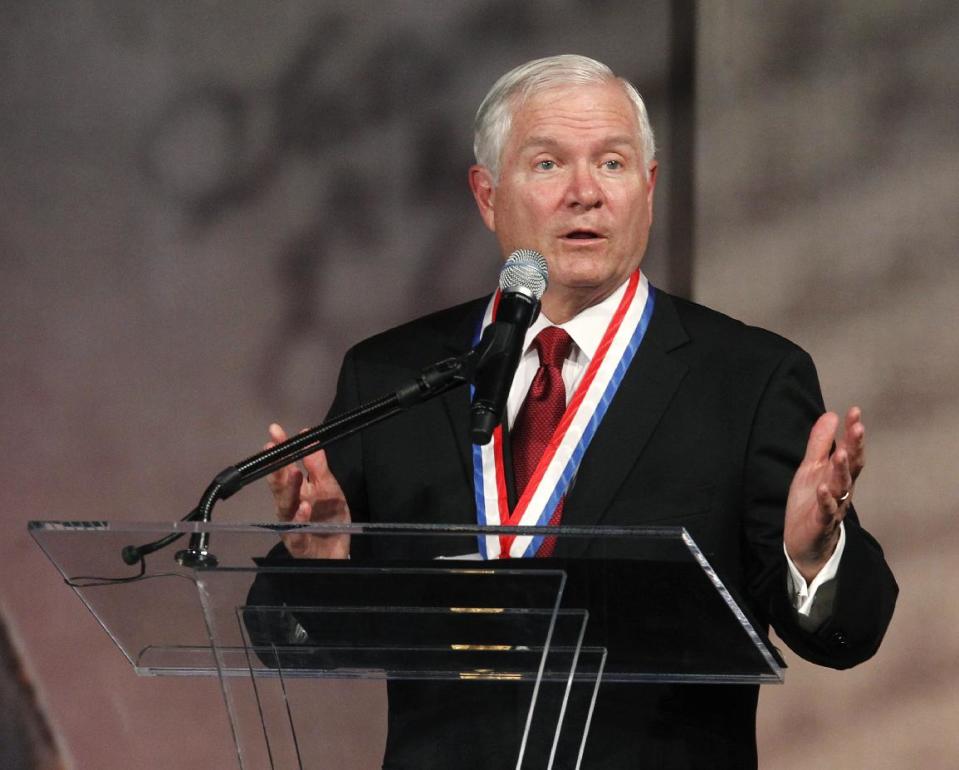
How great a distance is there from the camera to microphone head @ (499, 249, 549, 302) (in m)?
1.93

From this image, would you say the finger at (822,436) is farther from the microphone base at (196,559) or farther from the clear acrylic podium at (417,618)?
the microphone base at (196,559)

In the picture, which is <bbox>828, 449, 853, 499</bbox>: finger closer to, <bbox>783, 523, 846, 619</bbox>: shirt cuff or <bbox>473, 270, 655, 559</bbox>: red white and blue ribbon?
<bbox>783, 523, 846, 619</bbox>: shirt cuff

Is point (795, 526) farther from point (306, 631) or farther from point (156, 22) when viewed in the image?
point (156, 22)

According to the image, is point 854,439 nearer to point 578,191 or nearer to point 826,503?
point 826,503

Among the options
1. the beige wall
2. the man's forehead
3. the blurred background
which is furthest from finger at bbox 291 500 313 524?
the beige wall

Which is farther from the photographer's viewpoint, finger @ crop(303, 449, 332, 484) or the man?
finger @ crop(303, 449, 332, 484)

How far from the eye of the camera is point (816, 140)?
3.76 m

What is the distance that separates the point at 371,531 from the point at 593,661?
355 millimetres

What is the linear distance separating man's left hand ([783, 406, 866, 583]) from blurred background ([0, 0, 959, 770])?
1.76 meters

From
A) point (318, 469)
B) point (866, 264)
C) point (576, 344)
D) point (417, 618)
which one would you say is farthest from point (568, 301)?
point (866, 264)

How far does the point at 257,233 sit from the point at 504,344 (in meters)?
2.15

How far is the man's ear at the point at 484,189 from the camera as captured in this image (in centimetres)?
292

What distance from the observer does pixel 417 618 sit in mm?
1776

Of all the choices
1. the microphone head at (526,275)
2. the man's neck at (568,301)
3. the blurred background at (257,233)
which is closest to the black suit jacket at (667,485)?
the man's neck at (568,301)
